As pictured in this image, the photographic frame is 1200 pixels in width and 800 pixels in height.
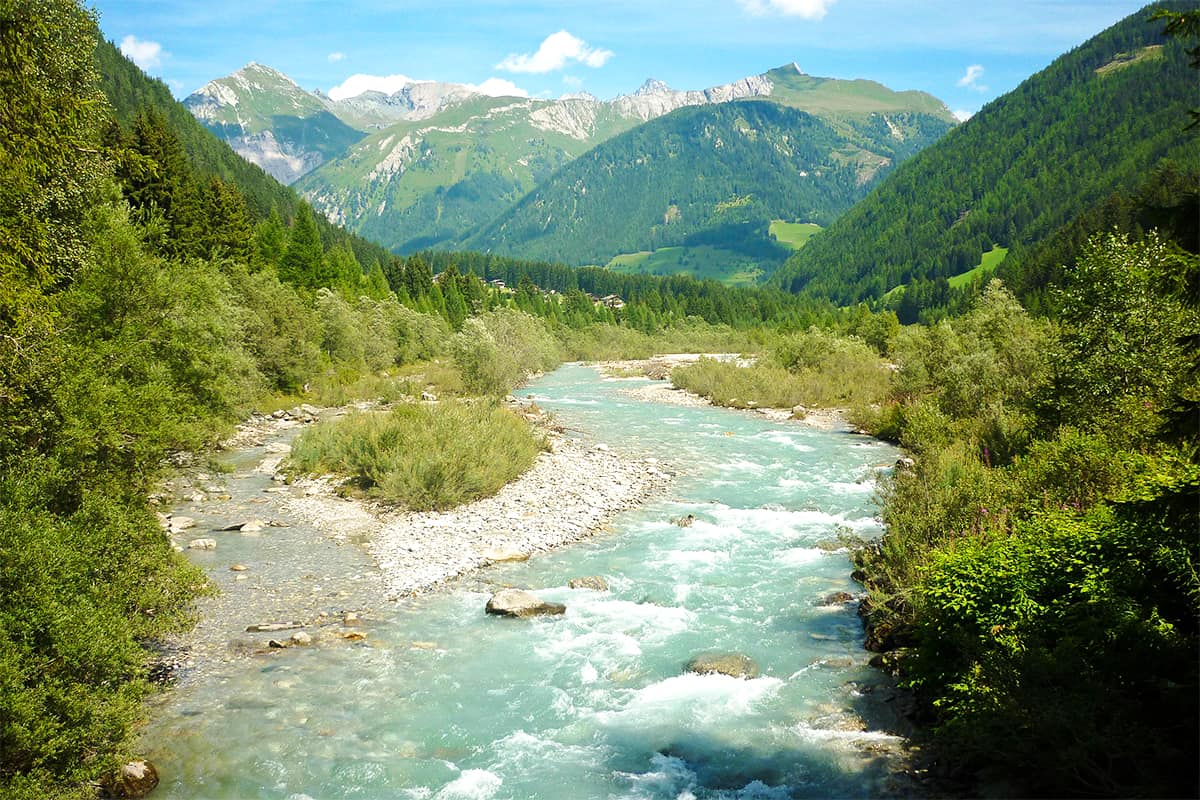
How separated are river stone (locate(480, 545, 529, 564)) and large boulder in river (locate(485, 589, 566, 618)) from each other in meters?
2.87

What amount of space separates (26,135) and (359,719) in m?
10.9

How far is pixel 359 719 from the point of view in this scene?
11.2 meters

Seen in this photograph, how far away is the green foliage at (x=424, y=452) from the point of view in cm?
2311

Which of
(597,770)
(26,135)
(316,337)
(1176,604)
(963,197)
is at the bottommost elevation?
(597,770)

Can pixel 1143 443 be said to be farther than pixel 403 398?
No

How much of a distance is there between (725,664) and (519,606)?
16.0 feet

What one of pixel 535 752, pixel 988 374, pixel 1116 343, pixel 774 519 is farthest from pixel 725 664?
pixel 988 374

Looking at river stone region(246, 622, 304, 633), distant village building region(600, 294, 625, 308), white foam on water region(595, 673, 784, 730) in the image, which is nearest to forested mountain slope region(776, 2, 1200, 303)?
distant village building region(600, 294, 625, 308)

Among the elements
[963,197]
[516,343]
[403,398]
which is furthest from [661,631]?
[963,197]

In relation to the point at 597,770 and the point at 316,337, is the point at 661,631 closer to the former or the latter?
the point at 597,770

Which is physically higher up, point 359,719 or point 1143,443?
point 1143,443

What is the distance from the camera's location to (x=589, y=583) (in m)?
17.0

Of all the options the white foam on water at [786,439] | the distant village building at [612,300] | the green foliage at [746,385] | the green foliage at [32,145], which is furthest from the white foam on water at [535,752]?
the distant village building at [612,300]

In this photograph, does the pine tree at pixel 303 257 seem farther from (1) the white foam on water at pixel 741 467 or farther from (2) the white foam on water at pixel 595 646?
(2) the white foam on water at pixel 595 646
